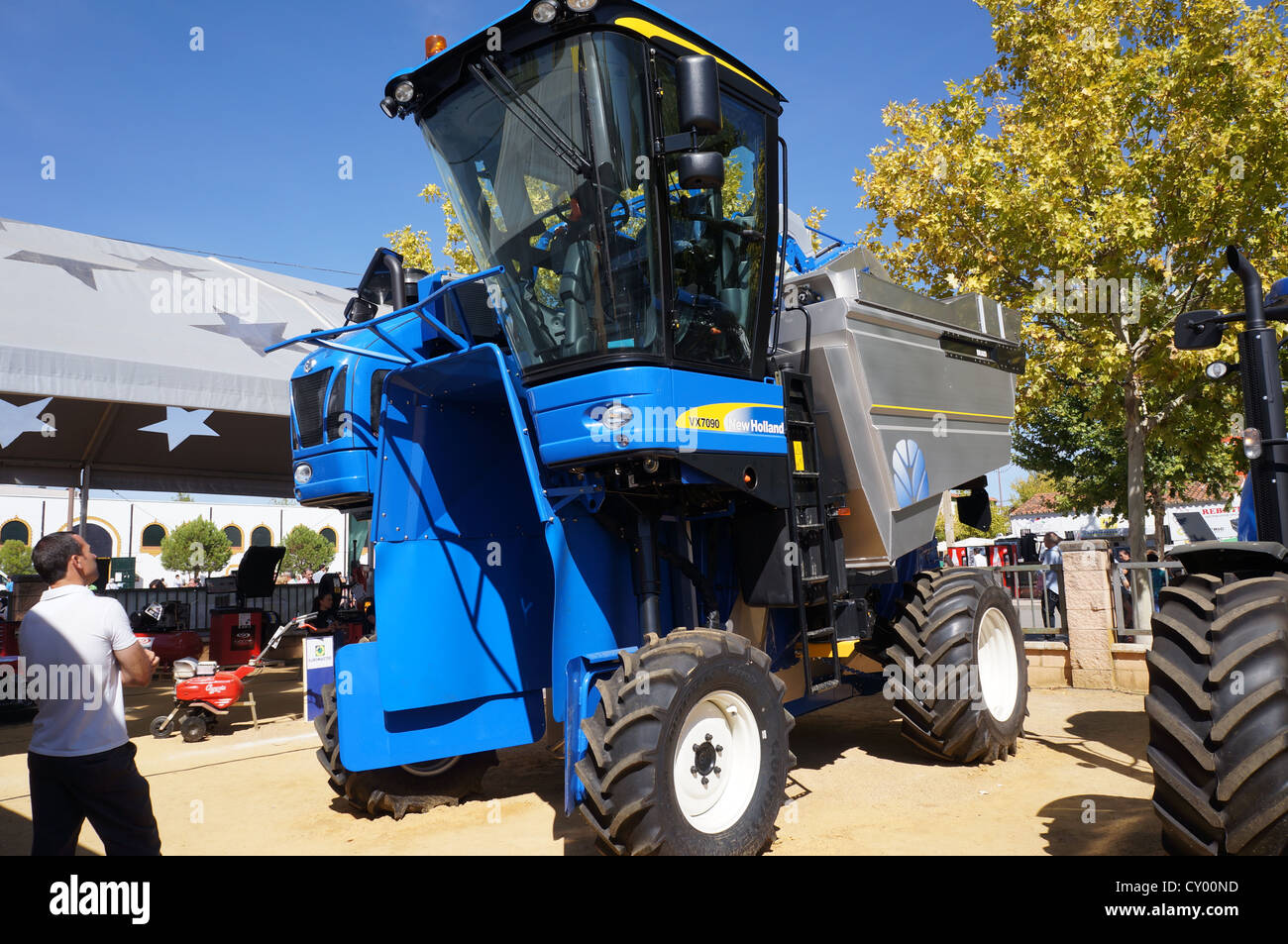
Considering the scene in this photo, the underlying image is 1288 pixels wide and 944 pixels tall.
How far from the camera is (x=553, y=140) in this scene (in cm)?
475

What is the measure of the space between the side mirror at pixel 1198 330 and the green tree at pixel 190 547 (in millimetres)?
55181

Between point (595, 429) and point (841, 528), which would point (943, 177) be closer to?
point (841, 528)

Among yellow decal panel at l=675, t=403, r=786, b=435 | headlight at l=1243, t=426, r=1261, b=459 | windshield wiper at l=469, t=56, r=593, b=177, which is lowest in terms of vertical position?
headlight at l=1243, t=426, r=1261, b=459

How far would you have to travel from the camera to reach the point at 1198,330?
184 inches

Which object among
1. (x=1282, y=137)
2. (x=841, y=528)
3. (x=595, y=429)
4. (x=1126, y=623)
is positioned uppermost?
(x=1282, y=137)

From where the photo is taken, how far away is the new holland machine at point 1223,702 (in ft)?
10.5

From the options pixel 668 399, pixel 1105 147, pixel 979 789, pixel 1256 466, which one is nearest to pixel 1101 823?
pixel 979 789

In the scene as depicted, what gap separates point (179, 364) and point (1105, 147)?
11635 millimetres

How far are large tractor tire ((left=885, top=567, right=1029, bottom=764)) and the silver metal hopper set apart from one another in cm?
50

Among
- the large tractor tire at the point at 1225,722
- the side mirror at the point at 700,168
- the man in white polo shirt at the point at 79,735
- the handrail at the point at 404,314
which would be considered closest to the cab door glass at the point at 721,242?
the side mirror at the point at 700,168

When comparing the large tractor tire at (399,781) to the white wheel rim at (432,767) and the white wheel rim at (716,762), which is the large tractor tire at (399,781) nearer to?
the white wheel rim at (432,767)

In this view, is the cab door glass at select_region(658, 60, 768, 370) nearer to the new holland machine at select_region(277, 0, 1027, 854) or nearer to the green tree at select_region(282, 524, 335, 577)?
the new holland machine at select_region(277, 0, 1027, 854)

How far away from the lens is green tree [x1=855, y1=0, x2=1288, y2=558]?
11250 millimetres

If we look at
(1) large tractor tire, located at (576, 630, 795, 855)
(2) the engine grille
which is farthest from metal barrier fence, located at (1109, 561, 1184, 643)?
(2) the engine grille
